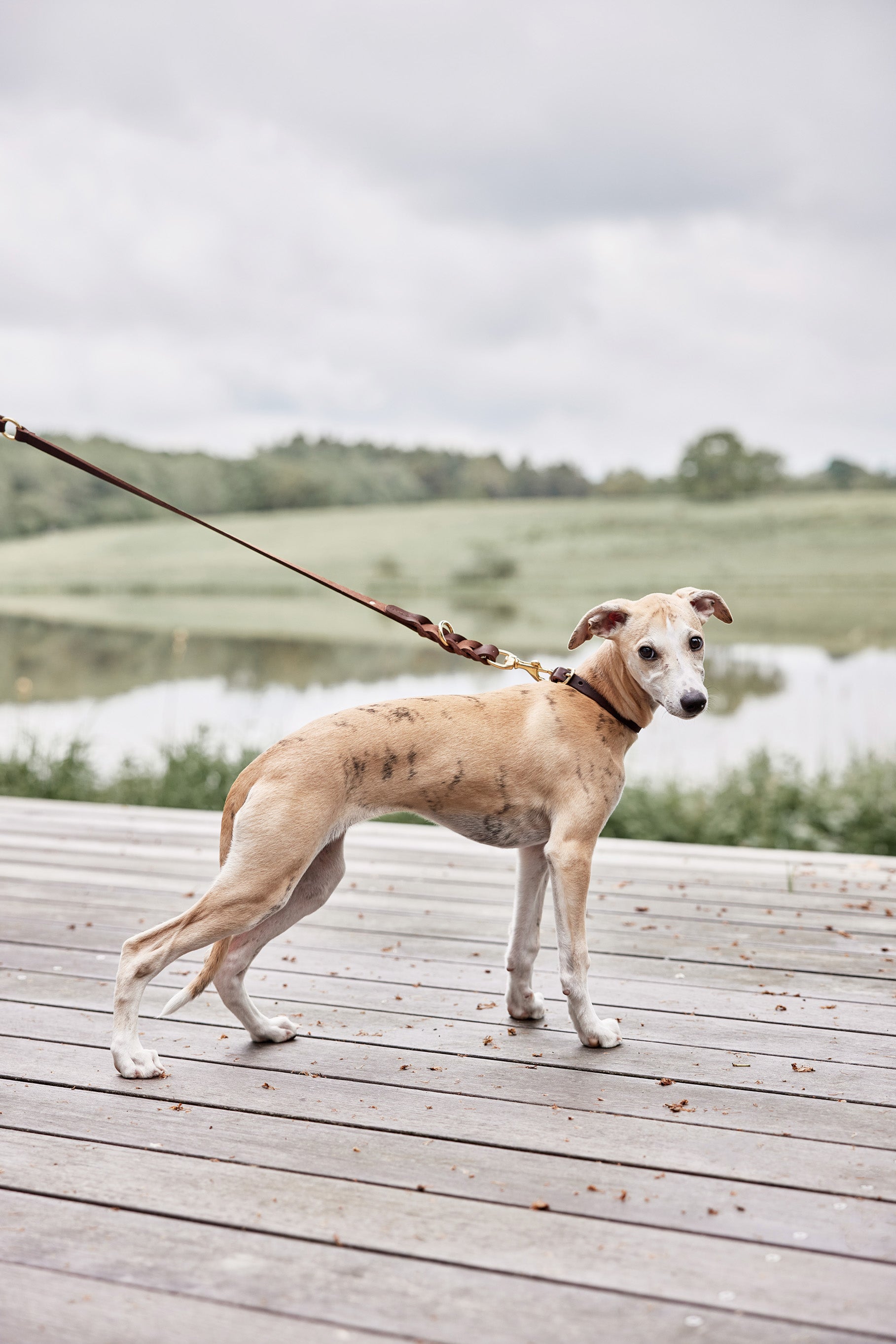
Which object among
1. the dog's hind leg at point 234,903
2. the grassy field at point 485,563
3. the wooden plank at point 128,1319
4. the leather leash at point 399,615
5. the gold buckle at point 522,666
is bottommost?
the wooden plank at point 128,1319

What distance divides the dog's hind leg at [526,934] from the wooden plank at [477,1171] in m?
0.64

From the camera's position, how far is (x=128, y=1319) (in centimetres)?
146

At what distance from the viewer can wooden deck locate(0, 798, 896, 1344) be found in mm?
1495

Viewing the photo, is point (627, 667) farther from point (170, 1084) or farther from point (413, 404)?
point (413, 404)

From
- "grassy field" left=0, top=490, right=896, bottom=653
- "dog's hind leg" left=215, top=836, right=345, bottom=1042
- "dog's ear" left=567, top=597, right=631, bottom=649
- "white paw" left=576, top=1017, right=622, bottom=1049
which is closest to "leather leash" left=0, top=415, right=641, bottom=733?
"dog's ear" left=567, top=597, right=631, bottom=649

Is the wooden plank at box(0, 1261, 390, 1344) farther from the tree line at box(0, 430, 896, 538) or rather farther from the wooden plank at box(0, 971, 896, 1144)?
the tree line at box(0, 430, 896, 538)

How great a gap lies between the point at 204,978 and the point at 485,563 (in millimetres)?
10202

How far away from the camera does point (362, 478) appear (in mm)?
12156

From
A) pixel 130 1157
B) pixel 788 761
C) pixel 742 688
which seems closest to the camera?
pixel 130 1157

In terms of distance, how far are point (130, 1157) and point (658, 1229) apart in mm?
949

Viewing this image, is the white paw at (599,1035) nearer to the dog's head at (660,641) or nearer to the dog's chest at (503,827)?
the dog's chest at (503,827)

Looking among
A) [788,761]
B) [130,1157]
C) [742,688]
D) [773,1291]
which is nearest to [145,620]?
Result: [742,688]

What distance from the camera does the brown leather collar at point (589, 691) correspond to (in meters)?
2.58

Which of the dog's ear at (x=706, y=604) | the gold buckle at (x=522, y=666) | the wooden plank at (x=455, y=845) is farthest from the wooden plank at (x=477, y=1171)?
the wooden plank at (x=455, y=845)
